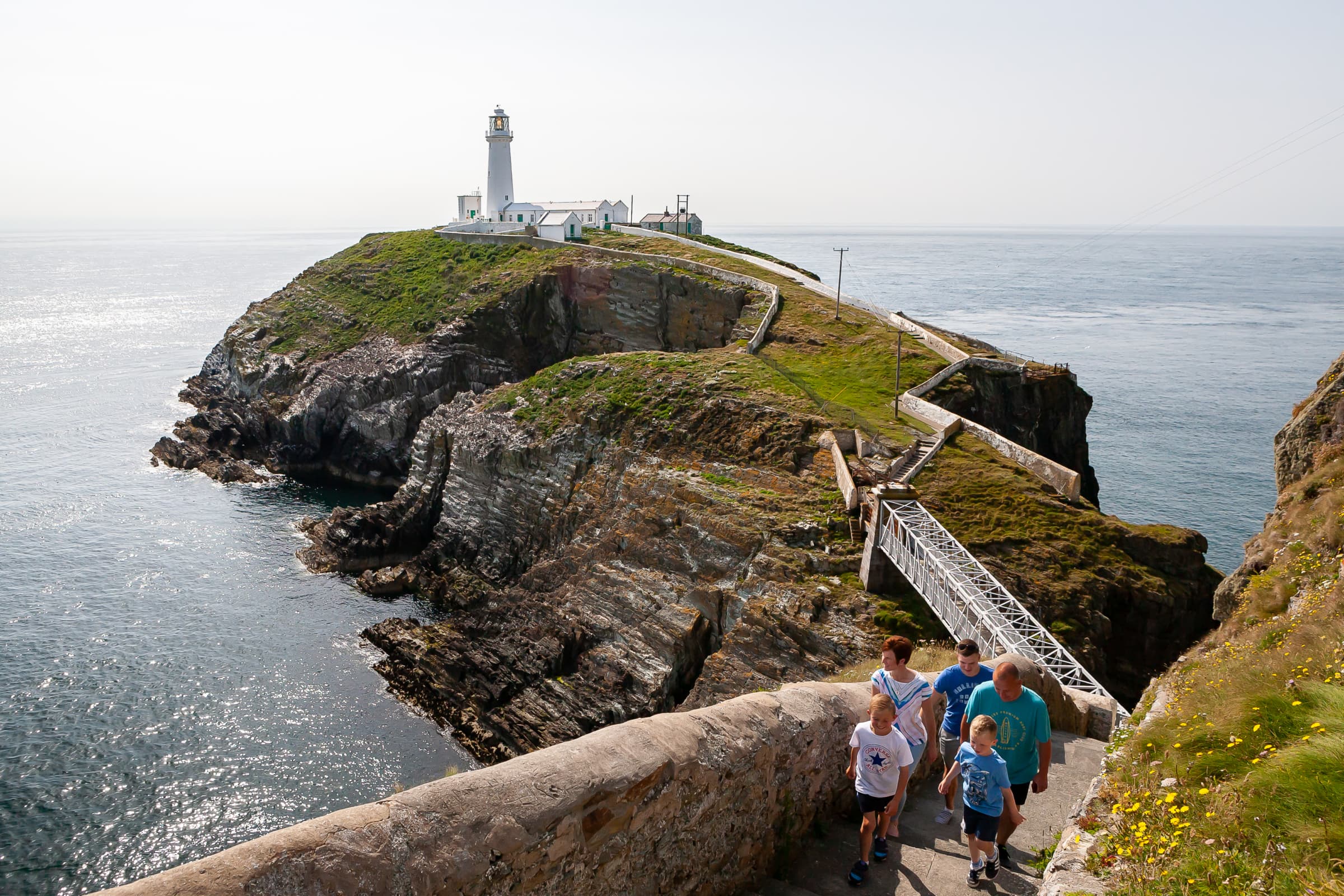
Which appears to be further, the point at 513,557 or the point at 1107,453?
the point at 1107,453

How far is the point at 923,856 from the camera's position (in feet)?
25.3

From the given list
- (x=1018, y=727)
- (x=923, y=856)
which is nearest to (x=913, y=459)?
(x=1018, y=727)

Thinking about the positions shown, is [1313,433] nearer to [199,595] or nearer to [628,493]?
[628,493]

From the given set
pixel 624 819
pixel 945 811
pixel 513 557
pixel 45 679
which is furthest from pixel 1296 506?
pixel 45 679

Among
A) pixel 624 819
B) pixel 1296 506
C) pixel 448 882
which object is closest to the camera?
pixel 448 882

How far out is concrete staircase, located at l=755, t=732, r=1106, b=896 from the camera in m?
7.22

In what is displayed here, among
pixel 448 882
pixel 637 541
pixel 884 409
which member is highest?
pixel 448 882

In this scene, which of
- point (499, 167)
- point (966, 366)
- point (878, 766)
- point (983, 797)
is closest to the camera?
point (983, 797)

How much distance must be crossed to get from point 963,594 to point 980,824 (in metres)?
15.3

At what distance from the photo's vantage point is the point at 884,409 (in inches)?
1508

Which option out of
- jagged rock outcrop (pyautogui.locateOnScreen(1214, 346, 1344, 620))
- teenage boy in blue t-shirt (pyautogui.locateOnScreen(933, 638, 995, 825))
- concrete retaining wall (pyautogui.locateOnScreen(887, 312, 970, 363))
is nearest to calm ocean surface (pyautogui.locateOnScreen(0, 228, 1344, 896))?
concrete retaining wall (pyautogui.locateOnScreen(887, 312, 970, 363))

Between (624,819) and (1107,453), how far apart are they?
6410 centimetres

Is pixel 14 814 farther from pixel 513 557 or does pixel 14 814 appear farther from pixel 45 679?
pixel 513 557

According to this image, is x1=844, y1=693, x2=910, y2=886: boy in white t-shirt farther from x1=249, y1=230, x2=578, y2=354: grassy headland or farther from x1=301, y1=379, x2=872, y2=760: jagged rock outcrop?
x1=249, y1=230, x2=578, y2=354: grassy headland
